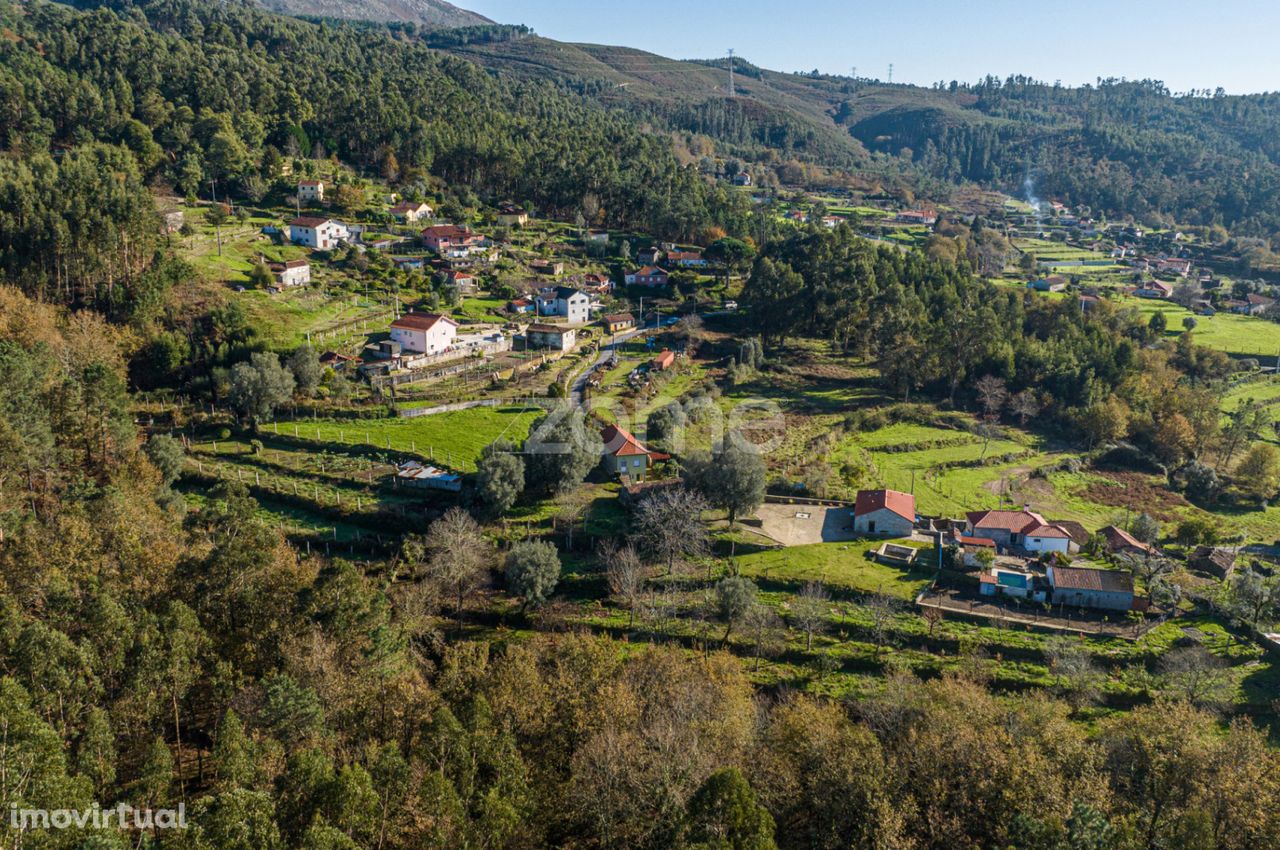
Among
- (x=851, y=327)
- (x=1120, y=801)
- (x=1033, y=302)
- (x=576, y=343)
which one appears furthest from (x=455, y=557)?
(x=1033, y=302)

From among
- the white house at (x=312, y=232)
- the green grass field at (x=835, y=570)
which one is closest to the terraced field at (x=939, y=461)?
the green grass field at (x=835, y=570)

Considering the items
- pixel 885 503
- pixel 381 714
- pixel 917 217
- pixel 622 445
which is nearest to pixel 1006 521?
pixel 885 503

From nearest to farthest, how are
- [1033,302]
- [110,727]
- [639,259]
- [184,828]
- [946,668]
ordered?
[184,828], [110,727], [946,668], [1033,302], [639,259]

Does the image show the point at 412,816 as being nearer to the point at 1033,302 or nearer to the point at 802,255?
the point at 802,255

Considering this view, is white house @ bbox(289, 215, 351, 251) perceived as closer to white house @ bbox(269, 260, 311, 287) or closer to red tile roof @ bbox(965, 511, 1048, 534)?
white house @ bbox(269, 260, 311, 287)

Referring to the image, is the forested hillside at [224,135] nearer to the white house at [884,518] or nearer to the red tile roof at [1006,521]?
the white house at [884,518]

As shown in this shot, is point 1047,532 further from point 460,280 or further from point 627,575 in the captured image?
point 460,280
